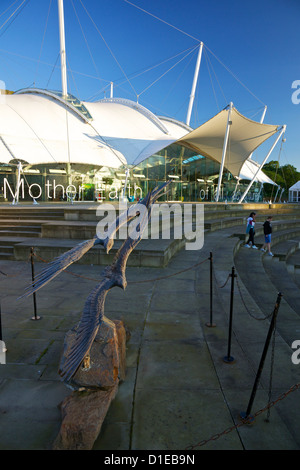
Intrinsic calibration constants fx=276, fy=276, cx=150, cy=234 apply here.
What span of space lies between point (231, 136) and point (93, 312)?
103ft

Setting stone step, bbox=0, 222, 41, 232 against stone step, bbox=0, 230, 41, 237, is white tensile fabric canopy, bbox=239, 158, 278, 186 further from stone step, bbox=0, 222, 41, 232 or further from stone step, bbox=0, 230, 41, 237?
stone step, bbox=0, 230, 41, 237

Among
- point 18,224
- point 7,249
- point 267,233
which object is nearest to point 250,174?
point 267,233

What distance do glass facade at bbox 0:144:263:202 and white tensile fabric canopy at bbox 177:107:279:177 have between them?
1990mm

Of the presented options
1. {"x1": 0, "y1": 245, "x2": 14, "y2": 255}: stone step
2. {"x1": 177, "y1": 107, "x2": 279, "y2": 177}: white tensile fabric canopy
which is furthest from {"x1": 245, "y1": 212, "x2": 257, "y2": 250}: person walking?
{"x1": 177, "y1": 107, "x2": 279, "y2": 177}: white tensile fabric canopy

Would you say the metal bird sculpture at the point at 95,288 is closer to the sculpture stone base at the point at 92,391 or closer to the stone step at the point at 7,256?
the sculpture stone base at the point at 92,391

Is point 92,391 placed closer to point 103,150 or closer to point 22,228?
point 22,228

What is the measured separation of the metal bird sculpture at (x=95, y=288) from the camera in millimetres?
2156

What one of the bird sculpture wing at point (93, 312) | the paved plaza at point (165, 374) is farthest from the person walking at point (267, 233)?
the bird sculpture wing at point (93, 312)

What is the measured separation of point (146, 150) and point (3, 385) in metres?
31.7

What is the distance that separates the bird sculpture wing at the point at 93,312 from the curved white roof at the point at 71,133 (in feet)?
75.2

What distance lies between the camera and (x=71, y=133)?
100ft

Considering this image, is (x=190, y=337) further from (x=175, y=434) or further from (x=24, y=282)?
(x=24, y=282)

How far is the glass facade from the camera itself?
25.8 metres

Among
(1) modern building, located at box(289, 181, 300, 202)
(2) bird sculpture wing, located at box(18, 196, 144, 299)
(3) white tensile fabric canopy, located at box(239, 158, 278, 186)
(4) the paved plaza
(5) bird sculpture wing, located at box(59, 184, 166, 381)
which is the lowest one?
(4) the paved plaza
